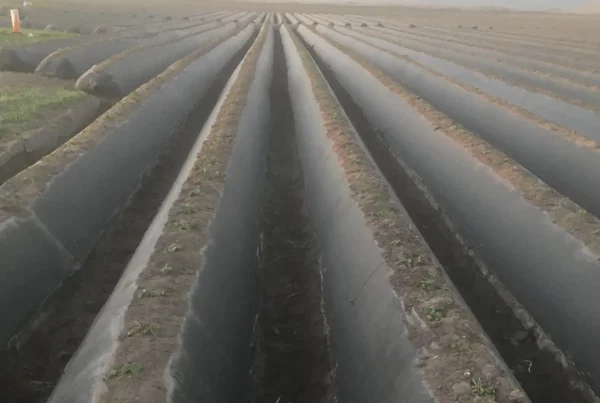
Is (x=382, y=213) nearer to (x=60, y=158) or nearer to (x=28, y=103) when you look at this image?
(x=60, y=158)

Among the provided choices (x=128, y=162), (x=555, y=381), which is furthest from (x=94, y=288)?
(x=555, y=381)

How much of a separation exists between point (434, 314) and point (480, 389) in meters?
0.84

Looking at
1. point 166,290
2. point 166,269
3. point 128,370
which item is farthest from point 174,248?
point 128,370

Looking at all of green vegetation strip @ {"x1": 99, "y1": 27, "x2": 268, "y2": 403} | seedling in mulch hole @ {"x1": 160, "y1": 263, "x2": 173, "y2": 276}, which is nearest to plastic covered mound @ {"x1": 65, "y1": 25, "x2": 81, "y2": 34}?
green vegetation strip @ {"x1": 99, "y1": 27, "x2": 268, "y2": 403}

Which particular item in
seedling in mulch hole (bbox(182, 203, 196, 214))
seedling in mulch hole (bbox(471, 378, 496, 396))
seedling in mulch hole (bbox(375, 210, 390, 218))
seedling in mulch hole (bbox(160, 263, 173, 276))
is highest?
seedling in mulch hole (bbox(182, 203, 196, 214))

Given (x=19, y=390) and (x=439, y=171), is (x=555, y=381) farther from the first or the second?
(x=19, y=390)

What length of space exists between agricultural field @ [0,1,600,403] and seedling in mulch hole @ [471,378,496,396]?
2cm

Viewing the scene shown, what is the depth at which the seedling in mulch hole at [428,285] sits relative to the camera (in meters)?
4.48

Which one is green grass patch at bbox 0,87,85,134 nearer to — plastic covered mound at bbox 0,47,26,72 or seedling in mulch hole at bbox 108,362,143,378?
plastic covered mound at bbox 0,47,26,72

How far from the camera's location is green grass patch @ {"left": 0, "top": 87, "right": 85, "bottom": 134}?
9266mm

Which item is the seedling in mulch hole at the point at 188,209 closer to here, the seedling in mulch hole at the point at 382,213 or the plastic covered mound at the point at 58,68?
the seedling in mulch hole at the point at 382,213

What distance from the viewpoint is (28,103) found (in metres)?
10.3

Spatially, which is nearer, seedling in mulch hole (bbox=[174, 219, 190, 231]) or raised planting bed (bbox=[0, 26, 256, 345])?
raised planting bed (bbox=[0, 26, 256, 345])

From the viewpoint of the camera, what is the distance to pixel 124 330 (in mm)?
3818
